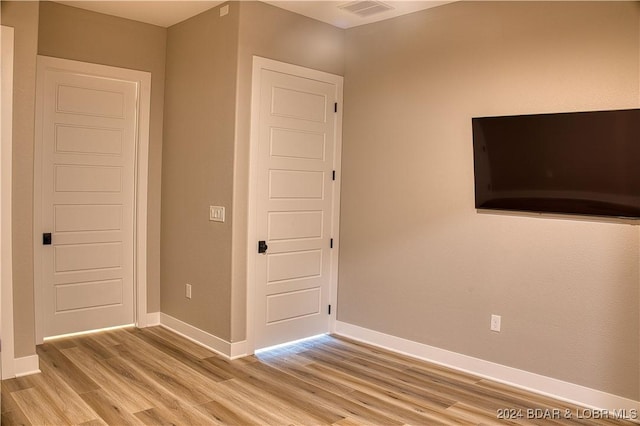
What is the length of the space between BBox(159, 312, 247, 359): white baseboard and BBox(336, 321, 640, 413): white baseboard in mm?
1104

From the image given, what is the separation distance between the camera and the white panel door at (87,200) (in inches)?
174

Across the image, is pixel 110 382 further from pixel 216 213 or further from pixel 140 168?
pixel 140 168

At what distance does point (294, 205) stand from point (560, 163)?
2.11m

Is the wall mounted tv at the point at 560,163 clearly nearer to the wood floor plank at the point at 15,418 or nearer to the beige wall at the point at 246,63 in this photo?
the beige wall at the point at 246,63

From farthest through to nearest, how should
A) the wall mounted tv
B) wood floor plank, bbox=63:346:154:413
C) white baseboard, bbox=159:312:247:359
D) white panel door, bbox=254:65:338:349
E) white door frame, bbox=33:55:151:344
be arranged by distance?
white door frame, bbox=33:55:151:344, white panel door, bbox=254:65:338:349, white baseboard, bbox=159:312:247:359, wood floor plank, bbox=63:346:154:413, the wall mounted tv

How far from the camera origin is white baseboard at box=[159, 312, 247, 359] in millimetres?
4156

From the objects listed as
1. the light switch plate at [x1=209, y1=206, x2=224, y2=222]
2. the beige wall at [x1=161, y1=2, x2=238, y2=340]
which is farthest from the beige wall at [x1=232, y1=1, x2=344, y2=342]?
the light switch plate at [x1=209, y1=206, x2=224, y2=222]

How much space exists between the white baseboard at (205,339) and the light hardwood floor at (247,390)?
0.23 ft

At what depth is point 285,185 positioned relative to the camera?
4418 millimetres

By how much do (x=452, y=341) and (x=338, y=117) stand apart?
85.2 inches

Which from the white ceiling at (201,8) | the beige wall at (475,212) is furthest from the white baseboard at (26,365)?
the white ceiling at (201,8)

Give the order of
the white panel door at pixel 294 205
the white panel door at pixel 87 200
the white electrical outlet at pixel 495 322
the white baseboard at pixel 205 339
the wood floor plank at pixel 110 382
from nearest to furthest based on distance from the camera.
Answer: the wood floor plank at pixel 110 382
the white electrical outlet at pixel 495 322
the white baseboard at pixel 205 339
the white panel door at pixel 294 205
the white panel door at pixel 87 200

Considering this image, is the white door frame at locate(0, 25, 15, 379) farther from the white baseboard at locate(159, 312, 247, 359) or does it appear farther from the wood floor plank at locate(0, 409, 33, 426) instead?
the white baseboard at locate(159, 312, 247, 359)

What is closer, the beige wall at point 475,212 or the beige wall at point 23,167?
the beige wall at point 475,212
